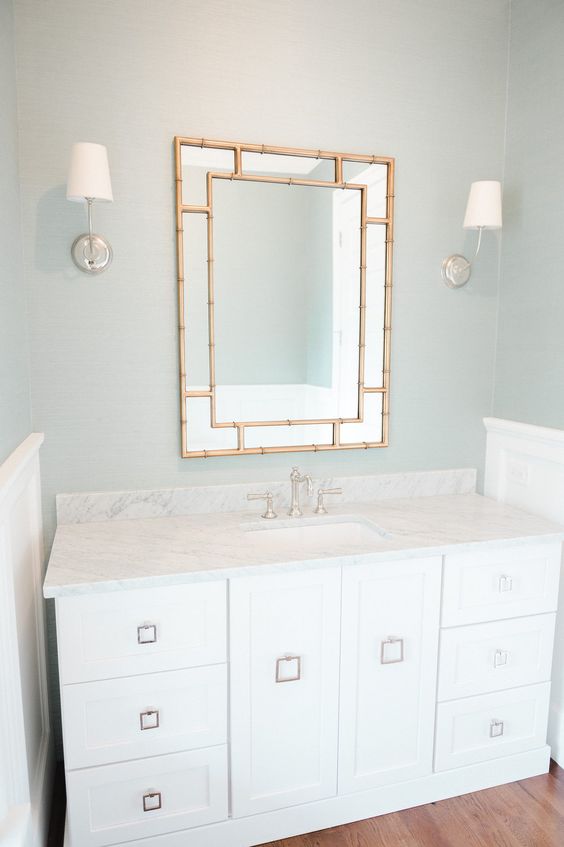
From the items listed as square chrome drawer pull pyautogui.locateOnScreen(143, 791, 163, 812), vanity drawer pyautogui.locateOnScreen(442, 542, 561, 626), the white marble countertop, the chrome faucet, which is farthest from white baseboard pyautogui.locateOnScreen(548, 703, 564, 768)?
square chrome drawer pull pyautogui.locateOnScreen(143, 791, 163, 812)

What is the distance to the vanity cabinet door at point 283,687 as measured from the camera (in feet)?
5.25

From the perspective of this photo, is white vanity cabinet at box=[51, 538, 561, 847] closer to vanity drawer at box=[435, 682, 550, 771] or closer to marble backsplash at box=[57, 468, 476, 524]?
vanity drawer at box=[435, 682, 550, 771]

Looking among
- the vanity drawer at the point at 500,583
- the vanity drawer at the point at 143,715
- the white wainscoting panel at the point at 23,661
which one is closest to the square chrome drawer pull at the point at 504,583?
the vanity drawer at the point at 500,583

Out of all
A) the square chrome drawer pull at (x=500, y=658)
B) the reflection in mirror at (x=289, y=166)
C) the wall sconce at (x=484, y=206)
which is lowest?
the square chrome drawer pull at (x=500, y=658)

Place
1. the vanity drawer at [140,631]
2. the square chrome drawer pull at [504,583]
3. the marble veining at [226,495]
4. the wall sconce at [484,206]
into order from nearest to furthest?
1. the vanity drawer at [140,631]
2. the square chrome drawer pull at [504,583]
3. the marble veining at [226,495]
4. the wall sconce at [484,206]

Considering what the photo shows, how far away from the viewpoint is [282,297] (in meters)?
2.04

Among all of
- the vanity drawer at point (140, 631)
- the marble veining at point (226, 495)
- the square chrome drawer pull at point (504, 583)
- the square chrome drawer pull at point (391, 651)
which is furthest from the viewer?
the marble veining at point (226, 495)

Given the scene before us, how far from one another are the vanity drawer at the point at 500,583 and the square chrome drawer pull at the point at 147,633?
85 cm

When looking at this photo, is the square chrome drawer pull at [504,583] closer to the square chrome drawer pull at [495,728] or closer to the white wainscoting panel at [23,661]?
the square chrome drawer pull at [495,728]

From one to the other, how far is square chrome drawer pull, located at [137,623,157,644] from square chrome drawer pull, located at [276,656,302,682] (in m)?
0.35

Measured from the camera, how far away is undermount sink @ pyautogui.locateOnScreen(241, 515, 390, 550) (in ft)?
6.40

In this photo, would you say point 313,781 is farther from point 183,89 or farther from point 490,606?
point 183,89

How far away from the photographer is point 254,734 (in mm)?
1630

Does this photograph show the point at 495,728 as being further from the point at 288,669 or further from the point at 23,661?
the point at 23,661
